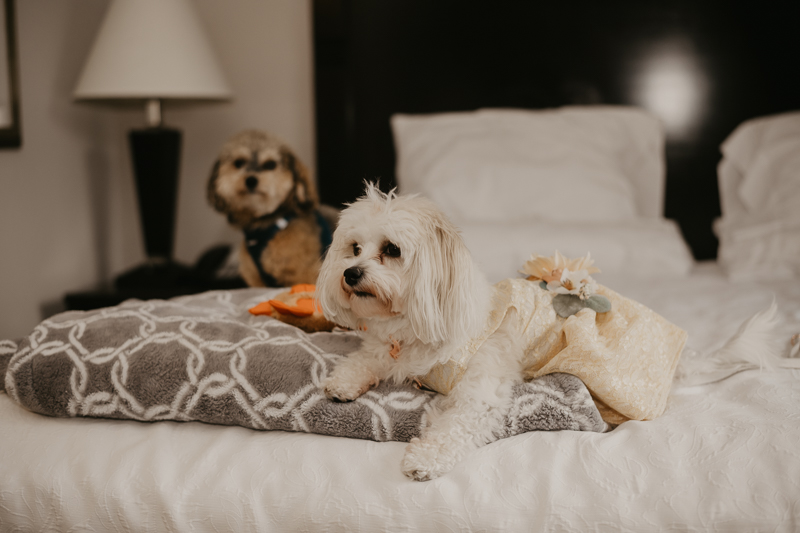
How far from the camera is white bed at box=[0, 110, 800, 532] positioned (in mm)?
815

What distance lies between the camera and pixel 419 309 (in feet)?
3.33

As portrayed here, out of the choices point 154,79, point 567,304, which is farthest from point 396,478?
point 154,79

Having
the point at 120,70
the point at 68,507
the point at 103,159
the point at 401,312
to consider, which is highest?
the point at 120,70

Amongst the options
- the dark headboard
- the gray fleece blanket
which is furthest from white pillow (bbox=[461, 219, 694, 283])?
the gray fleece blanket

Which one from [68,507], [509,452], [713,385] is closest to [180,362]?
[68,507]

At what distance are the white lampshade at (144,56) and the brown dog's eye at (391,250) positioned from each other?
173 centimetres

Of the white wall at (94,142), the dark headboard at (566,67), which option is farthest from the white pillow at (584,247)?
the white wall at (94,142)

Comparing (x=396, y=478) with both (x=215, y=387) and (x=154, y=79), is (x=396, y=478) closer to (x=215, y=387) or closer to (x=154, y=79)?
(x=215, y=387)

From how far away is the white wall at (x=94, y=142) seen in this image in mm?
2414

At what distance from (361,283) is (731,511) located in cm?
69

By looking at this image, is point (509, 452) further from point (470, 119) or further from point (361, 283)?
point (470, 119)

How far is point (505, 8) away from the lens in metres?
2.62

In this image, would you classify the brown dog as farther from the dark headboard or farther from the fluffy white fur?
the fluffy white fur

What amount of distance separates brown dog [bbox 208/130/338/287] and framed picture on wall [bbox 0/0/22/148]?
2.98 feet
